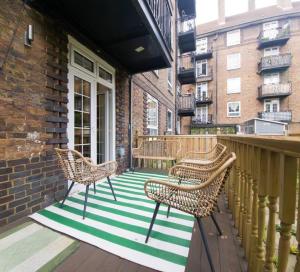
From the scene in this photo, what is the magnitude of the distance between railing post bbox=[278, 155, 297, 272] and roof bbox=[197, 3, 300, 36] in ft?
68.5

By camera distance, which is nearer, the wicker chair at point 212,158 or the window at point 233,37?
the wicker chair at point 212,158

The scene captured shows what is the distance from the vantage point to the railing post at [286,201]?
839 millimetres

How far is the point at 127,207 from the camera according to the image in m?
2.60

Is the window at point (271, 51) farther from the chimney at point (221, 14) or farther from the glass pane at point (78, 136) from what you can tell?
the glass pane at point (78, 136)

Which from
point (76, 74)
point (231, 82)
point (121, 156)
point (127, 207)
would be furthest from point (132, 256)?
point (231, 82)

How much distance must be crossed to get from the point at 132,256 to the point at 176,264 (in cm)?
37

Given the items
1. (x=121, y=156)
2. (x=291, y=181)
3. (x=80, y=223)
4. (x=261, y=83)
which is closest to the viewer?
(x=291, y=181)

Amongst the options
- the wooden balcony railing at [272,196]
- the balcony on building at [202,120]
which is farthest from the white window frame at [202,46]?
the wooden balcony railing at [272,196]

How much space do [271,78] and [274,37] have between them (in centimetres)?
343

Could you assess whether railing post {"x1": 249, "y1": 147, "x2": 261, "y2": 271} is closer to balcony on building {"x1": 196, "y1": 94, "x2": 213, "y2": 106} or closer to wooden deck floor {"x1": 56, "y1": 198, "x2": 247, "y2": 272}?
wooden deck floor {"x1": 56, "y1": 198, "x2": 247, "y2": 272}

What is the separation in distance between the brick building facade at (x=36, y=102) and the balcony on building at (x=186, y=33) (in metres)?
8.56

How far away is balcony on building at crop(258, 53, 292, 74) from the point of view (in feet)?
52.6

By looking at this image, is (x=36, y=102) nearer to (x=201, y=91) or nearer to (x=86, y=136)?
(x=86, y=136)

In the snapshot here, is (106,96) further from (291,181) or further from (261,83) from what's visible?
(261,83)
